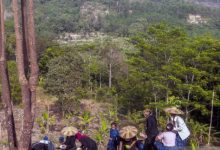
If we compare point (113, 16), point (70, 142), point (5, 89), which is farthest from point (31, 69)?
point (113, 16)

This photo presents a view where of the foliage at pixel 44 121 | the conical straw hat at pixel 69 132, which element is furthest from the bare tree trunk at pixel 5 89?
the foliage at pixel 44 121

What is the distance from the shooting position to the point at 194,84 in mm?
15023

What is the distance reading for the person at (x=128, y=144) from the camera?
15.0 feet

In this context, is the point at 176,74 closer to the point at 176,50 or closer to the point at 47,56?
the point at 176,50

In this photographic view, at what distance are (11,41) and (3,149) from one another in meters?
16.3

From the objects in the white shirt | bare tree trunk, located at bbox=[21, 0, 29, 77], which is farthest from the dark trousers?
bare tree trunk, located at bbox=[21, 0, 29, 77]

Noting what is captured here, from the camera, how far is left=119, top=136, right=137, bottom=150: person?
4559 millimetres

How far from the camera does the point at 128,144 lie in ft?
15.0

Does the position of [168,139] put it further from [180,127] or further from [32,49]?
[32,49]

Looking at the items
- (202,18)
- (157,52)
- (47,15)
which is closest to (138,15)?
(202,18)

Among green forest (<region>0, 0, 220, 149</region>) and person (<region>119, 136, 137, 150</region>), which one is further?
green forest (<region>0, 0, 220, 149</region>)

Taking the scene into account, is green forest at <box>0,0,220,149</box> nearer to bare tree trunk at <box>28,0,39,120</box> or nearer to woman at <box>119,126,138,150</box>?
woman at <box>119,126,138,150</box>

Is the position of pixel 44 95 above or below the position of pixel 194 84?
below

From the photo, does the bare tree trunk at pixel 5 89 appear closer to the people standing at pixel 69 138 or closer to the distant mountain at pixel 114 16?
the people standing at pixel 69 138
